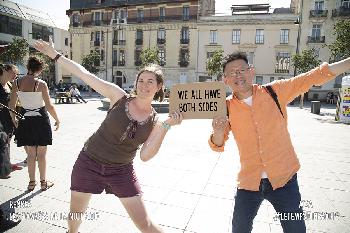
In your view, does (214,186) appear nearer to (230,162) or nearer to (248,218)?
(230,162)

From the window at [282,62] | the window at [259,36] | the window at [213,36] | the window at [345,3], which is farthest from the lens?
the window at [213,36]

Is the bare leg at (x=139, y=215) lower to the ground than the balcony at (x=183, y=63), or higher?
lower

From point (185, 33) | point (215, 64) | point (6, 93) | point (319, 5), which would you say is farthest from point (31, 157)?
point (319, 5)

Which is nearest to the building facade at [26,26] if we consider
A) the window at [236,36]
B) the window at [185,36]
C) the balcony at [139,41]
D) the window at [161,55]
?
the balcony at [139,41]

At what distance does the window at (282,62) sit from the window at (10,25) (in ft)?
112

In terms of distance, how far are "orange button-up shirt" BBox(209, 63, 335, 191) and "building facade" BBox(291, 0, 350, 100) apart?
35.4 metres

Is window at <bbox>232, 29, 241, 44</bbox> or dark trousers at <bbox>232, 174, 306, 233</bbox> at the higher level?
window at <bbox>232, 29, 241, 44</bbox>

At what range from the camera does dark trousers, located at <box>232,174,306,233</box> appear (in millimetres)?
2137

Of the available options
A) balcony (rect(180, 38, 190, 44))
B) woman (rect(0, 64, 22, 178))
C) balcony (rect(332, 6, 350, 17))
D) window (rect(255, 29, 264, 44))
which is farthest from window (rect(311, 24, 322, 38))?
woman (rect(0, 64, 22, 178))

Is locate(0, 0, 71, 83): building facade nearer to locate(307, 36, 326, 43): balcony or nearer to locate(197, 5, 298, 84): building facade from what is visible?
locate(197, 5, 298, 84): building facade

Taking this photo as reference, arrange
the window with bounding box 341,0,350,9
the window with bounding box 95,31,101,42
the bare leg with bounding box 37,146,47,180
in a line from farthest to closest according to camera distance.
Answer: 1. the window with bounding box 95,31,101,42
2. the window with bounding box 341,0,350,9
3. the bare leg with bounding box 37,146,47,180

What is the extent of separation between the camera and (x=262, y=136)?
2250 millimetres

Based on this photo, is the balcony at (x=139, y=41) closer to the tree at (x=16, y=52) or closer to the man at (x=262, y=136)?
the tree at (x=16, y=52)

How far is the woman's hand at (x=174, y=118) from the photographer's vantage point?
227 centimetres
